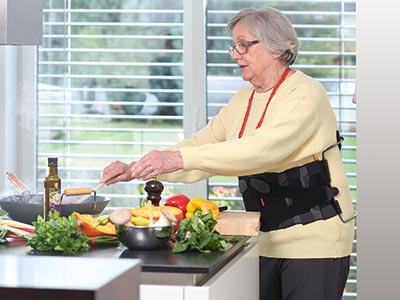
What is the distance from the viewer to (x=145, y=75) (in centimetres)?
507

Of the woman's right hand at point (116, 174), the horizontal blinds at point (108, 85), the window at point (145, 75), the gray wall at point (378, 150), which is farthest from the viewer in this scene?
the horizontal blinds at point (108, 85)

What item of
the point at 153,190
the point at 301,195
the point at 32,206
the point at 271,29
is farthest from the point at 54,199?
the point at 271,29

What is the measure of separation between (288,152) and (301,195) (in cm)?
23

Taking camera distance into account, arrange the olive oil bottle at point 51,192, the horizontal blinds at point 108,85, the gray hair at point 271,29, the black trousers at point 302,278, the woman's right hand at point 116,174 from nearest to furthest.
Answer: the olive oil bottle at point 51,192 → the woman's right hand at point 116,174 → the black trousers at point 302,278 → the gray hair at point 271,29 → the horizontal blinds at point 108,85

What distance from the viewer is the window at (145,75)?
4.85 metres

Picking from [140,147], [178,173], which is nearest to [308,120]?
[178,173]

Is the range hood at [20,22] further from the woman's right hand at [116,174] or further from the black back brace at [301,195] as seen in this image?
the black back brace at [301,195]

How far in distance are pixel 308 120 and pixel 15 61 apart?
245 centimetres

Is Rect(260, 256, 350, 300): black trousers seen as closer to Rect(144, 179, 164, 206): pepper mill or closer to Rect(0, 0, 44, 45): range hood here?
Rect(144, 179, 164, 206): pepper mill

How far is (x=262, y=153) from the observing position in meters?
3.01

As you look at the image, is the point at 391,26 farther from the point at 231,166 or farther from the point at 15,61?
the point at 15,61

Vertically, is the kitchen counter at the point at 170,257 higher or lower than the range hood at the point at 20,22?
lower

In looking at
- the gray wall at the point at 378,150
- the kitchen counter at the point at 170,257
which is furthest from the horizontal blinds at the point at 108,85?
the kitchen counter at the point at 170,257

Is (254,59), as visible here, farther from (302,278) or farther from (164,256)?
(164,256)
